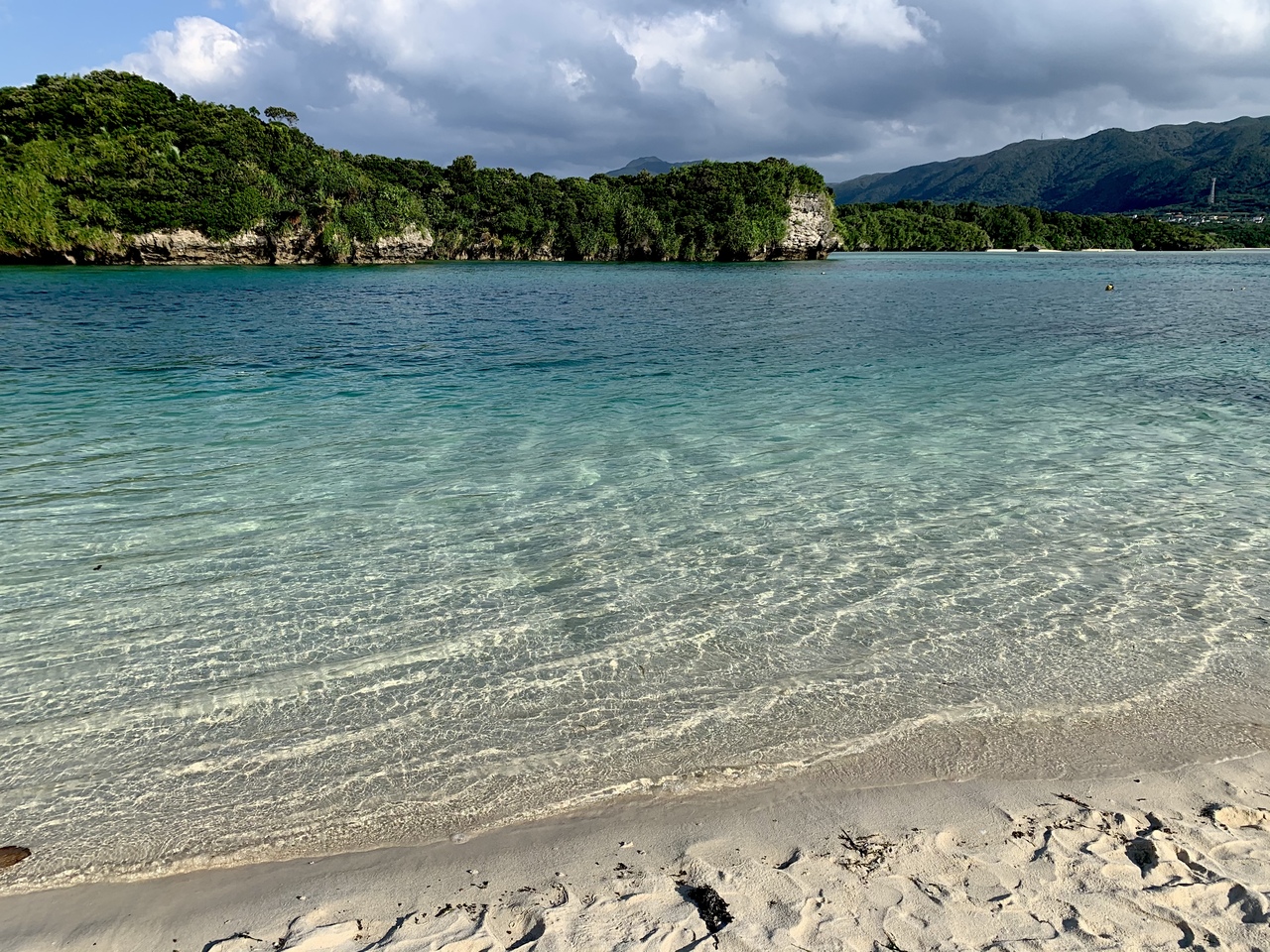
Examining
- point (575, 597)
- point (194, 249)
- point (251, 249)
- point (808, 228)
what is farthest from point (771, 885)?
point (808, 228)

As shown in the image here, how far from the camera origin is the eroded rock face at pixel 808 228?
117250 millimetres

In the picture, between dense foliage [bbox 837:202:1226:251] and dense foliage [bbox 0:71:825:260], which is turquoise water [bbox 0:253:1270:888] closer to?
dense foliage [bbox 0:71:825:260]

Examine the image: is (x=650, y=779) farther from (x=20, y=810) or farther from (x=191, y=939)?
(x=20, y=810)

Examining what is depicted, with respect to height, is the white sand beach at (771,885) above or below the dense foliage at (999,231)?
below

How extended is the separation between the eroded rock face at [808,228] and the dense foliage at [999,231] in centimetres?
5058

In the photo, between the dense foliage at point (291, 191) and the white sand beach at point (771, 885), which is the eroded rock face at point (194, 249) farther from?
the white sand beach at point (771, 885)

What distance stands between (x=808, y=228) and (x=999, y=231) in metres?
95.0

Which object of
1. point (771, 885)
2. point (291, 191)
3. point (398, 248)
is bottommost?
point (771, 885)

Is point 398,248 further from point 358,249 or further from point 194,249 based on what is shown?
point 194,249

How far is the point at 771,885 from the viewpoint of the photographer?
135 inches

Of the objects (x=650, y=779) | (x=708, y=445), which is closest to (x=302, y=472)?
(x=708, y=445)

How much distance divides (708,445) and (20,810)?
930 centimetres

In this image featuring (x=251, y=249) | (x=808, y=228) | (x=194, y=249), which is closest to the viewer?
(x=194, y=249)

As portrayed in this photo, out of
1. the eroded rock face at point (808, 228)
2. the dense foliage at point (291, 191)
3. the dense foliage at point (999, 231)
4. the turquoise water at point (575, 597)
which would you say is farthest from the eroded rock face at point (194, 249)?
the dense foliage at point (999, 231)
